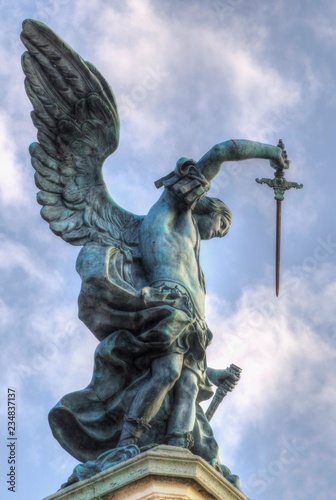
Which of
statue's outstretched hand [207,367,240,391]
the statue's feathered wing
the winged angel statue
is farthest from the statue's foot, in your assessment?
the statue's feathered wing

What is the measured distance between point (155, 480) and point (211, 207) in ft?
13.4

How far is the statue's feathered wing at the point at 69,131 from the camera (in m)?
14.5

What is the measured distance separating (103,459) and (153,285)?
2064 mm

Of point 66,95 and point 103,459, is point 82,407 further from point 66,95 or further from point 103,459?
point 66,95

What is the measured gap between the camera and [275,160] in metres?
14.7

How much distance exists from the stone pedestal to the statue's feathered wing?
11.3 feet

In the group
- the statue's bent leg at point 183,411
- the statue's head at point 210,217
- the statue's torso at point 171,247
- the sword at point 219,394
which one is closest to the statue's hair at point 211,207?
the statue's head at point 210,217

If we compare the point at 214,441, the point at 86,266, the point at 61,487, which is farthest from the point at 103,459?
the point at 86,266

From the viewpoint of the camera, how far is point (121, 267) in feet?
44.7

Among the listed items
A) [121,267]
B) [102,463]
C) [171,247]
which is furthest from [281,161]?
[102,463]

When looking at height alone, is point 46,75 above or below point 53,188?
above

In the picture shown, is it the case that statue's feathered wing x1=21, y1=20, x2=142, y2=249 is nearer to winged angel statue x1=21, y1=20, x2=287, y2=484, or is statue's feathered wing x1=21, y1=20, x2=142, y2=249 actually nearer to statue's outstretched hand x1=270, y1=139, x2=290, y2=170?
winged angel statue x1=21, y1=20, x2=287, y2=484

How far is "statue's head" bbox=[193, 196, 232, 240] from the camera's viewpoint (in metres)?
14.6

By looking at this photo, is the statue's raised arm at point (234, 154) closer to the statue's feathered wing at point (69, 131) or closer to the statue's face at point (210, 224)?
the statue's face at point (210, 224)
